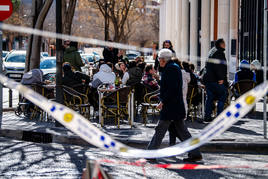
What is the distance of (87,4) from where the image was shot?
43.1 meters

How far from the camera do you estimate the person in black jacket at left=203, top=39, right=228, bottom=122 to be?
467 inches

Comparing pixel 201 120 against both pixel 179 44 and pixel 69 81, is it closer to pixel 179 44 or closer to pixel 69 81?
pixel 69 81

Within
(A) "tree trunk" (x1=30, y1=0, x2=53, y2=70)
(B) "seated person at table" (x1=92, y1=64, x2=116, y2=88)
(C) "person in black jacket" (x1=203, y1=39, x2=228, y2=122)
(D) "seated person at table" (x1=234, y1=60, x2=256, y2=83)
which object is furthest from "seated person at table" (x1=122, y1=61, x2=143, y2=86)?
(A) "tree trunk" (x1=30, y1=0, x2=53, y2=70)

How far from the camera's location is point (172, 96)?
26.3ft

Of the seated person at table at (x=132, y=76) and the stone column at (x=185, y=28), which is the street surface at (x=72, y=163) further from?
the stone column at (x=185, y=28)

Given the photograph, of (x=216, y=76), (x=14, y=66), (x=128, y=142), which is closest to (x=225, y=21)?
(x=14, y=66)

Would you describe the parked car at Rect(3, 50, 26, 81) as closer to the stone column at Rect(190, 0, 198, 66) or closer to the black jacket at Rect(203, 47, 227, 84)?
the stone column at Rect(190, 0, 198, 66)

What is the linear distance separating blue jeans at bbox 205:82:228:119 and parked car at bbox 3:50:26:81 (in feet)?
54.8

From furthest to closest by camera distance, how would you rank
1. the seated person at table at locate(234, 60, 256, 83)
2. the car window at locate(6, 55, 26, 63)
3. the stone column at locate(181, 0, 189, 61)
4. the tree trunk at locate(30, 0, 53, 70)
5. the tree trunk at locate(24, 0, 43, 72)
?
the stone column at locate(181, 0, 189, 61), the car window at locate(6, 55, 26, 63), the tree trunk at locate(24, 0, 43, 72), the tree trunk at locate(30, 0, 53, 70), the seated person at table at locate(234, 60, 256, 83)

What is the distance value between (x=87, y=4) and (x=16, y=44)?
2163 inches

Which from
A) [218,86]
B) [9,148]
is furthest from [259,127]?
[9,148]

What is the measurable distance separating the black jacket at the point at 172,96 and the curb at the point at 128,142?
152 cm

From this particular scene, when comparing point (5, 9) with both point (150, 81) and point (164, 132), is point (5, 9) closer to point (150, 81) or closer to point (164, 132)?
Result: point (150, 81)

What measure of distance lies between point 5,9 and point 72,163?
17.1 ft
